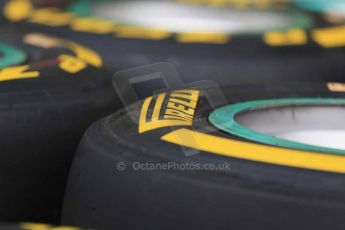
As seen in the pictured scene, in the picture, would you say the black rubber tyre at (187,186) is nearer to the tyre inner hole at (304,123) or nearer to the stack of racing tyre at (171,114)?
the stack of racing tyre at (171,114)

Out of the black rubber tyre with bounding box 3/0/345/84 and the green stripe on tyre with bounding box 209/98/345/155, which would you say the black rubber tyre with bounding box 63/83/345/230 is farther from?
the black rubber tyre with bounding box 3/0/345/84

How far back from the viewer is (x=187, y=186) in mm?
637

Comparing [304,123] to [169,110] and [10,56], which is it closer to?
[169,110]

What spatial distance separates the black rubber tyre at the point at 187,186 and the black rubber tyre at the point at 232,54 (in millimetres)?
356

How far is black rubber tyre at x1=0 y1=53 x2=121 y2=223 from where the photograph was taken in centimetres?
82

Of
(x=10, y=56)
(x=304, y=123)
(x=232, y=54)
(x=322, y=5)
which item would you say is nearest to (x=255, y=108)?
(x=304, y=123)

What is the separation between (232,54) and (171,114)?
1.21ft

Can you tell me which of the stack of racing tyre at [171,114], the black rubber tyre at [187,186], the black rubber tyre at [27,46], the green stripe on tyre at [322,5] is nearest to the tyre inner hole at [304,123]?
the stack of racing tyre at [171,114]

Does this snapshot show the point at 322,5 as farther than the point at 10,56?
Yes

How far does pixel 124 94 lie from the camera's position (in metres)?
1.00

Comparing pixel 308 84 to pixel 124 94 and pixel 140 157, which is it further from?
pixel 140 157

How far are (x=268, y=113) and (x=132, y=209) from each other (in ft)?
1.06

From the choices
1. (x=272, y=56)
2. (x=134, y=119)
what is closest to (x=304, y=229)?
(x=134, y=119)

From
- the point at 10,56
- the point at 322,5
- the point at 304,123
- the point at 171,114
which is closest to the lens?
the point at 171,114
